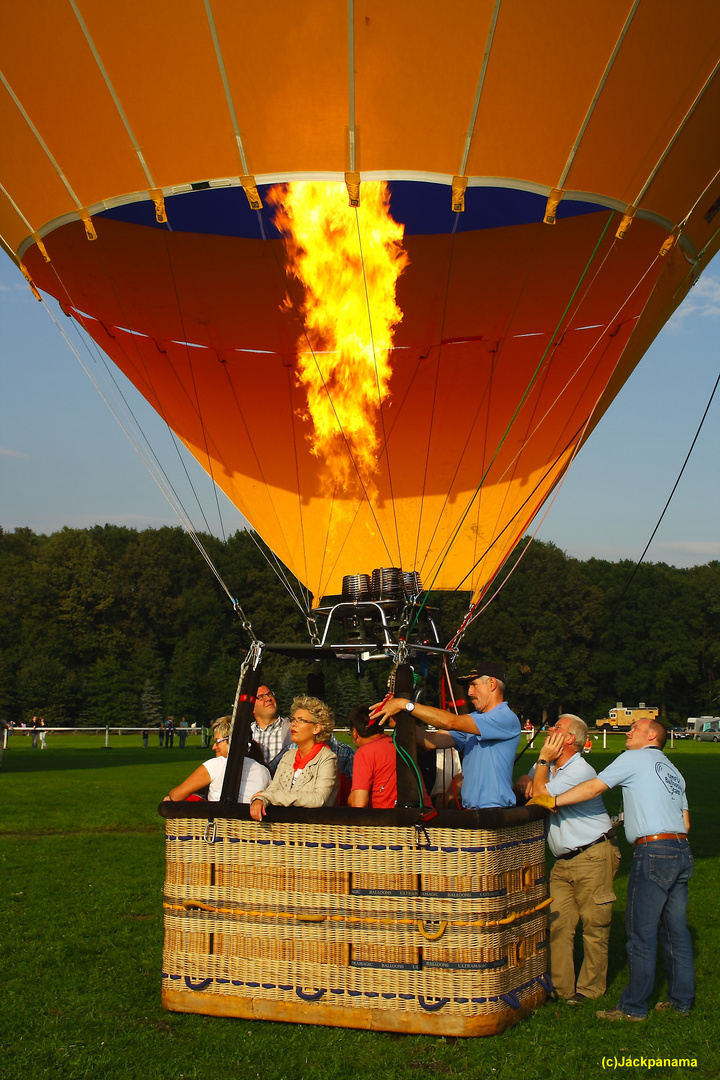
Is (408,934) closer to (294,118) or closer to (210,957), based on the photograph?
(210,957)

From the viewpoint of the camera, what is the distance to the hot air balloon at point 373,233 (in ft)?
18.4

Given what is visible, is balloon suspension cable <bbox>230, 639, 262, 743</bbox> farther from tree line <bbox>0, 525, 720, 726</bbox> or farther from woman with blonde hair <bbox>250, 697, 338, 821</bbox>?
tree line <bbox>0, 525, 720, 726</bbox>

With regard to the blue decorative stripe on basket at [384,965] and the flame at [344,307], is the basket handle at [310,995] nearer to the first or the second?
the blue decorative stripe on basket at [384,965]

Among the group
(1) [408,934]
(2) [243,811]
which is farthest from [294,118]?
(1) [408,934]

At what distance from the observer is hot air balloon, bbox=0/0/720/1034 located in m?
5.62

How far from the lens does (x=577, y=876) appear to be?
463 cm

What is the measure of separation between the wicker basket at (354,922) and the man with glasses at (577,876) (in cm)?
27

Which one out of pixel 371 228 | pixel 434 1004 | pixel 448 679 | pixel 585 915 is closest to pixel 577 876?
pixel 585 915

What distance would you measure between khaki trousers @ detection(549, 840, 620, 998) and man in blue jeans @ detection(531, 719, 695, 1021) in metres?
0.18

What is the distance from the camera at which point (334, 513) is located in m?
9.14

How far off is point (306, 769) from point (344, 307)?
4.55m

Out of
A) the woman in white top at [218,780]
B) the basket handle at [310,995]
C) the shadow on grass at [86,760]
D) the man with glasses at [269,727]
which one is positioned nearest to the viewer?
the basket handle at [310,995]

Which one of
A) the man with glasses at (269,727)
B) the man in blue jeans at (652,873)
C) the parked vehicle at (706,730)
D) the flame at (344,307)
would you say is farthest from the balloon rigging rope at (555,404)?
the parked vehicle at (706,730)

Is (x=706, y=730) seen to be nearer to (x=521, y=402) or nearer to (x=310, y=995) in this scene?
(x=521, y=402)
